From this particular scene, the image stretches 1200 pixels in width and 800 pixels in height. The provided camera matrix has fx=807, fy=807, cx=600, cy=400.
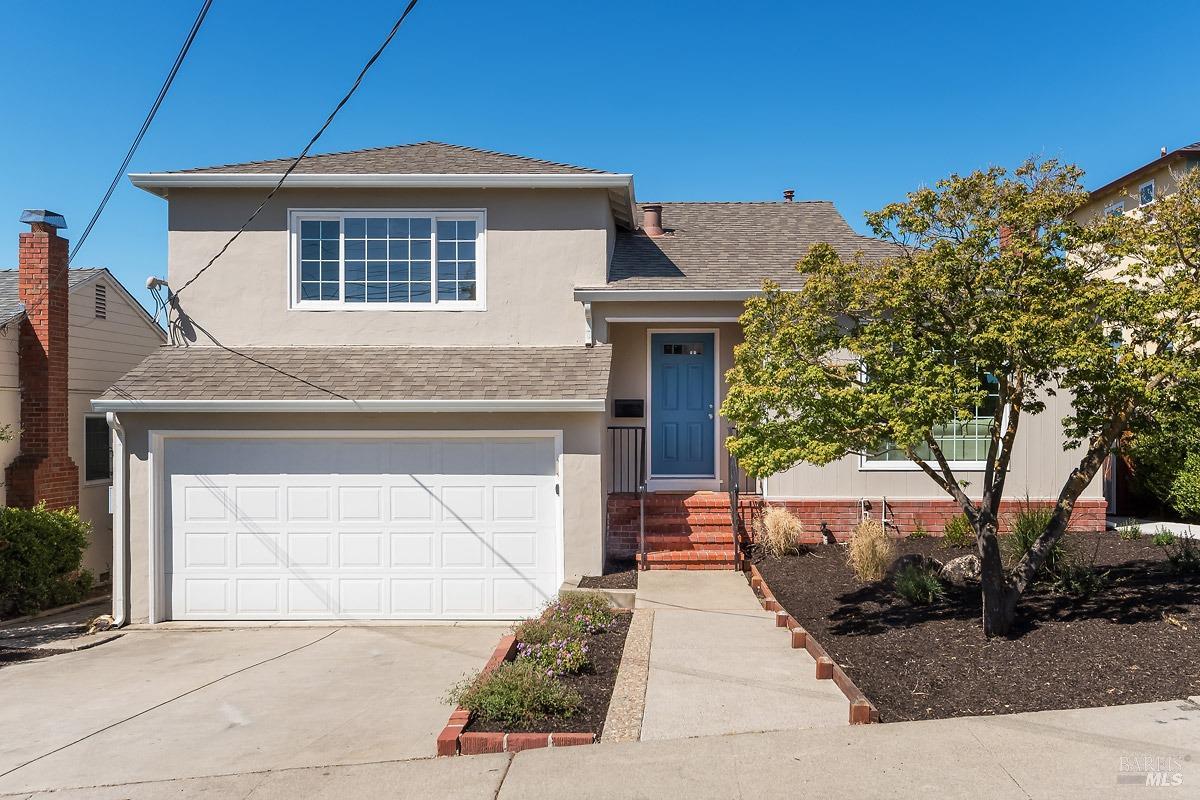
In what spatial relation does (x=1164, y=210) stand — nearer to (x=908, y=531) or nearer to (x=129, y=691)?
(x=908, y=531)

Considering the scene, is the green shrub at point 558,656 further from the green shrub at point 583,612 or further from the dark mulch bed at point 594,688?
the green shrub at point 583,612

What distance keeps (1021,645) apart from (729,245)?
8.55 m

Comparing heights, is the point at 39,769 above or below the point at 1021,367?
below

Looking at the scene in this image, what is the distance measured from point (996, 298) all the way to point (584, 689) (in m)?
4.72

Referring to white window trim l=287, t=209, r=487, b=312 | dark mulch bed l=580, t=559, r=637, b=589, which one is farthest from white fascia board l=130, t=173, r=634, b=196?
dark mulch bed l=580, t=559, r=637, b=589

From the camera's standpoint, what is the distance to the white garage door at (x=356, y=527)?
1063cm

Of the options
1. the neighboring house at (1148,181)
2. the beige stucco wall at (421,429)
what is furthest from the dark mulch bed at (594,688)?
the neighboring house at (1148,181)

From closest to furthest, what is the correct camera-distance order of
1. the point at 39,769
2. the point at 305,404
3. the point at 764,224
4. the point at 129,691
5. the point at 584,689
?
1. the point at 39,769
2. the point at 584,689
3. the point at 129,691
4. the point at 305,404
5. the point at 764,224

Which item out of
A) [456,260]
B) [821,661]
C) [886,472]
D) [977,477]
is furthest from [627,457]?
[821,661]

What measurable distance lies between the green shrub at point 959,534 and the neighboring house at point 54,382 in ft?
44.4

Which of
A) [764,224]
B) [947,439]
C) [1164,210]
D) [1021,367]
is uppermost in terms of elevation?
[764,224]

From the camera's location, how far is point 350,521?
1072cm

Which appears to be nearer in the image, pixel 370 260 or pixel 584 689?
pixel 584 689

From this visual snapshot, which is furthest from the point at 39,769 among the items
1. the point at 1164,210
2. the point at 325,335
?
the point at 1164,210
